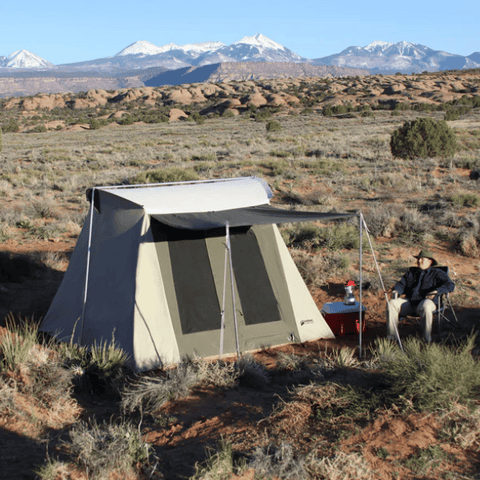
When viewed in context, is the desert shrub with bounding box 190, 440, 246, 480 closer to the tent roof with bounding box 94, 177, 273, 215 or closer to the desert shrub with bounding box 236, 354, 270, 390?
the desert shrub with bounding box 236, 354, 270, 390

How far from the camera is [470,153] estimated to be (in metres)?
20.6

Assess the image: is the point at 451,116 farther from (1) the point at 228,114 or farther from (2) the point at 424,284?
(2) the point at 424,284

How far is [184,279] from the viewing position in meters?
6.29

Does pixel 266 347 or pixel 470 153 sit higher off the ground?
pixel 470 153

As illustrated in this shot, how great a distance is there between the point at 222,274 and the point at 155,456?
10.2 ft

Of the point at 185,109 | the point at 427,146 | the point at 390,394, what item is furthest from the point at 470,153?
the point at 185,109

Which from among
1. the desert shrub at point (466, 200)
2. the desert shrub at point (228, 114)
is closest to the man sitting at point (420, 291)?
the desert shrub at point (466, 200)

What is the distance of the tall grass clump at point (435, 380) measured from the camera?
3982mm

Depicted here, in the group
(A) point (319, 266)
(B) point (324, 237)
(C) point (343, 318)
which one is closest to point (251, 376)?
(C) point (343, 318)

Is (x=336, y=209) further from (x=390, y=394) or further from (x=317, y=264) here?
(x=390, y=394)

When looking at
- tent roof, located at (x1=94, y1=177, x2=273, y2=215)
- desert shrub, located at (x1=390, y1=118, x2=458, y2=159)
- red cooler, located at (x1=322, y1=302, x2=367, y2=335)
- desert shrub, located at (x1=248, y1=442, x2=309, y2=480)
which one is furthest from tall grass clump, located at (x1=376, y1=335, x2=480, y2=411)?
desert shrub, located at (x1=390, y1=118, x2=458, y2=159)

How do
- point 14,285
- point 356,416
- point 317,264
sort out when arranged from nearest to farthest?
point 356,416, point 14,285, point 317,264

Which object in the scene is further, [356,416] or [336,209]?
[336,209]

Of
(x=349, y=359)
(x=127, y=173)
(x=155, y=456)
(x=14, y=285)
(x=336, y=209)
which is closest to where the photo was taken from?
(x=155, y=456)
